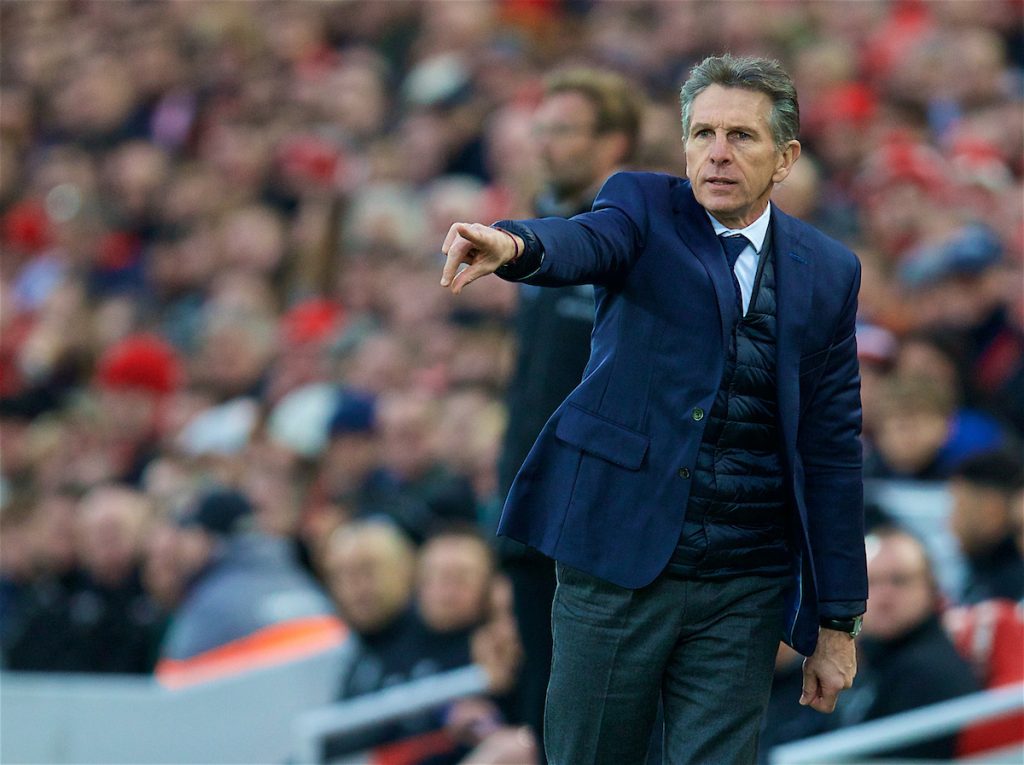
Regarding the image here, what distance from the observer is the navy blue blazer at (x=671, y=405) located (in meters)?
3.05

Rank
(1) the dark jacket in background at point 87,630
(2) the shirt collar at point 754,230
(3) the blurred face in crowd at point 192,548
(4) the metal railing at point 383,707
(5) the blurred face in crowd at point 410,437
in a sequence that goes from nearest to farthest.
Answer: (2) the shirt collar at point 754,230, (4) the metal railing at point 383,707, (3) the blurred face in crowd at point 192,548, (5) the blurred face in crowd at point 410,437, (1) the dark jacket in background at point 87,630

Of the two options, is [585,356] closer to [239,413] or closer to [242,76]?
[239,413]

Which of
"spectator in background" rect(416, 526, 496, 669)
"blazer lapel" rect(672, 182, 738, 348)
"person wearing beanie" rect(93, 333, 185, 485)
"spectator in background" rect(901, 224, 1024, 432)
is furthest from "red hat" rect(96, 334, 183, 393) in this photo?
"blazer lapel" rect(672, 182, 738, 348)

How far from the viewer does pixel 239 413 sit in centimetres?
873

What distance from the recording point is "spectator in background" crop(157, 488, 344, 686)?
659 cm

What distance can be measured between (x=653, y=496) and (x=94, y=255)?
8.78 metres

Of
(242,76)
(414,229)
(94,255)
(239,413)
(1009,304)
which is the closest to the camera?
(1009,304)

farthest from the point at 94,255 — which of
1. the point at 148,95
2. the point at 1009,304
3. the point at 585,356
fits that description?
the point at 585,356

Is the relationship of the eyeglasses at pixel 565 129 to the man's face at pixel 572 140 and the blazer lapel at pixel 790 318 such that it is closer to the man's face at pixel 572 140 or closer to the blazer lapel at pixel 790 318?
the man's face at pixel 572 140

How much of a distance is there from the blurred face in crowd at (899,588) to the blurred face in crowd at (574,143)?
1.57 metres

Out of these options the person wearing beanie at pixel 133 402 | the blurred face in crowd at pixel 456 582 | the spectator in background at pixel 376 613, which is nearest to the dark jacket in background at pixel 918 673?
the blurred face in crowd at pixel 456 582

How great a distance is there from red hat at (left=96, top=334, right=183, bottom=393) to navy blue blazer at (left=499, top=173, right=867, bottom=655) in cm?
637

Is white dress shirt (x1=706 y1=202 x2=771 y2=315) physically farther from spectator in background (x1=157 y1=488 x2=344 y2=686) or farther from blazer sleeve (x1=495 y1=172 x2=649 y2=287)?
spectator in background (x1=157 y1=488 x2=344 y2=686)

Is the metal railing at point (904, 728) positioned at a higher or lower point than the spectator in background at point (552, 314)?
lower
